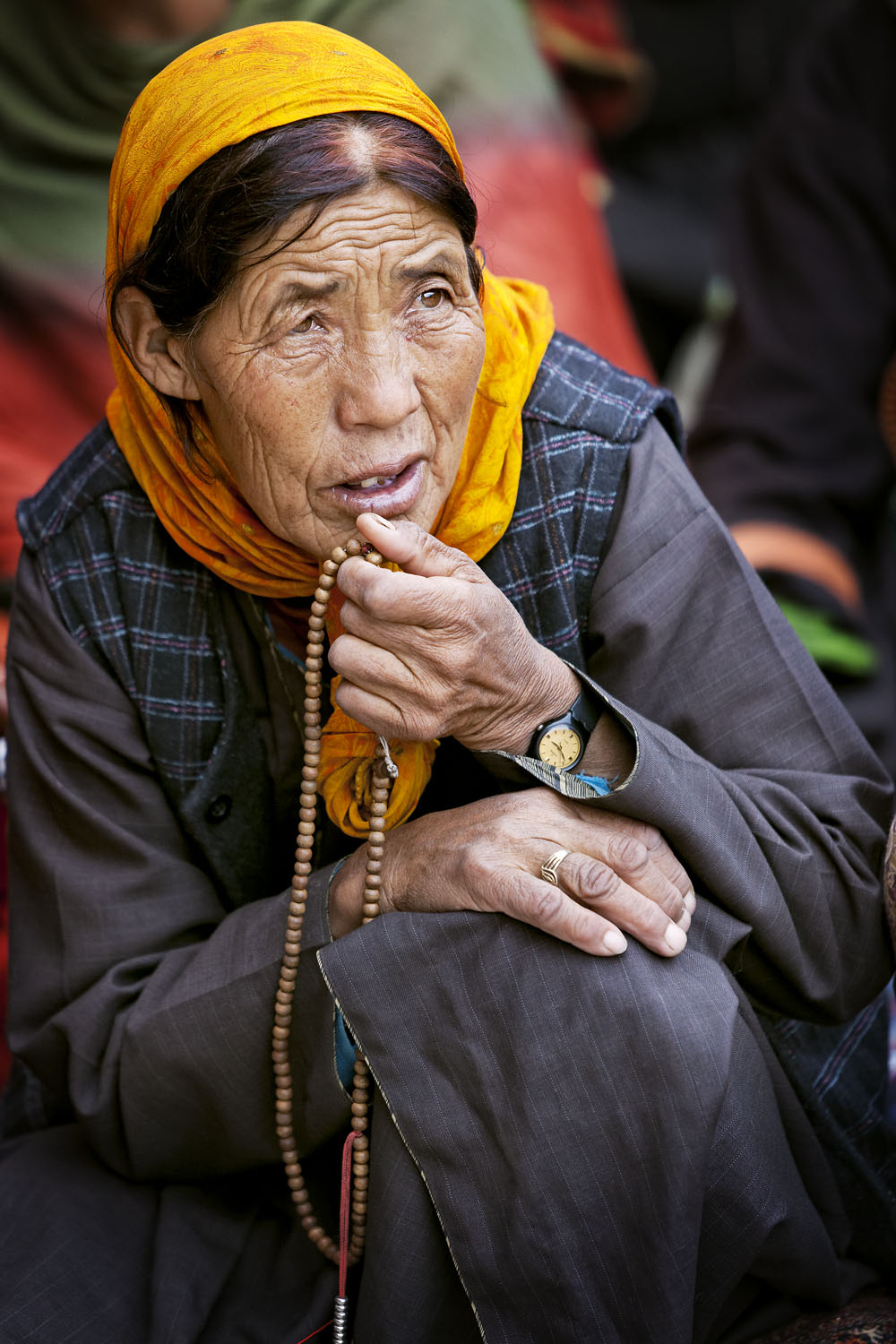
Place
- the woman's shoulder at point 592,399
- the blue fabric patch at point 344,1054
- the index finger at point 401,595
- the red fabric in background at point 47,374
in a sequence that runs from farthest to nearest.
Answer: the red fabric in background at point 47,374, the woman's shoulder at point 592,399, the blue fabric patch at point 344,1054, the index finger at point 401,595

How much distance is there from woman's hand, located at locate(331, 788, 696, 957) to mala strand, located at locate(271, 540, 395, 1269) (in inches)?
2.1

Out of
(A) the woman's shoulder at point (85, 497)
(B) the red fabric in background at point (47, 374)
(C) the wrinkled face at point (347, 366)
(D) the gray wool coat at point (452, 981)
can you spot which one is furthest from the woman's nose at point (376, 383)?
(B) the red fabric in background at point (47, 374)

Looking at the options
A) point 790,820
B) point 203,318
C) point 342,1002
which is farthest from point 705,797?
point 203,318

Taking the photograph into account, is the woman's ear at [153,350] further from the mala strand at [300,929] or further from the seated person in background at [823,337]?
the seated person in background at [823,337]

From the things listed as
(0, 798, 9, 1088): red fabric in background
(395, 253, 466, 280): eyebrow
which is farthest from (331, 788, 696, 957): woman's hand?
(0, 798, 9, 1088): red fabric in background

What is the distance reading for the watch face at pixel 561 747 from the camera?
59.1 inches

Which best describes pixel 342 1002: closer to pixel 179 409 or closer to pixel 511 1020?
pixel 511 1020

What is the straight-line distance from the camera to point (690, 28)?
4664mm

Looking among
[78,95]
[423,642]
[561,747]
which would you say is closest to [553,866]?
[561,747]

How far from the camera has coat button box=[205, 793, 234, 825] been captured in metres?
1.76

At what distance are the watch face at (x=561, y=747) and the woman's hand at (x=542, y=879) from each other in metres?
0.03

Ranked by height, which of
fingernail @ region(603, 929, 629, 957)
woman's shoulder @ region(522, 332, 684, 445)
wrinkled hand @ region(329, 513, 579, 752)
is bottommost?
fingernail @ region(603, 929, 629, 957)

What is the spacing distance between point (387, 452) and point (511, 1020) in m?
0.60

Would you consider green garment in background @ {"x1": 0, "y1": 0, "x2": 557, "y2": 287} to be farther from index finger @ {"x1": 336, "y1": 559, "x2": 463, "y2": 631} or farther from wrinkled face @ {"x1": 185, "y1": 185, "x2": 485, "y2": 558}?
index finger @ {"x1": 336, "y1": 559, "x2": 463, "y2": 631}
